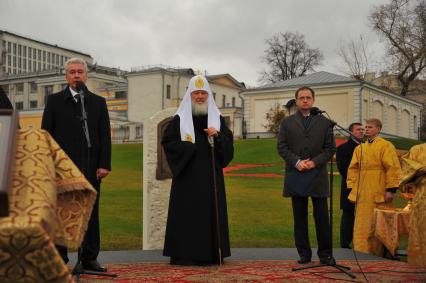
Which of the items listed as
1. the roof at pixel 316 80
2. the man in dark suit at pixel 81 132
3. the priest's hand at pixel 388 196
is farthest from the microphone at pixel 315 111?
the roof at pixel 316 80

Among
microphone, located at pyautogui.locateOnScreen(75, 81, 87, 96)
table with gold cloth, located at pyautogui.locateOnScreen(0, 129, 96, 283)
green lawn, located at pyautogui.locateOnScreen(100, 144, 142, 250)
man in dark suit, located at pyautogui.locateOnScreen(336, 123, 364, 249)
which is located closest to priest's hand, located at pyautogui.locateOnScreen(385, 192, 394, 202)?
man in dark suit, located at pyautogui.locateOnScreen(336, 123, 364, 249)

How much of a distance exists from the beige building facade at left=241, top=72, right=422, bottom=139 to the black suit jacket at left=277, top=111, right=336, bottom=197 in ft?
125

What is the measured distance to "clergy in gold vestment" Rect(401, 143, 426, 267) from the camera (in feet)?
20.4

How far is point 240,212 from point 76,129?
865 centimetres

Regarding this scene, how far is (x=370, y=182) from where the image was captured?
888 cm

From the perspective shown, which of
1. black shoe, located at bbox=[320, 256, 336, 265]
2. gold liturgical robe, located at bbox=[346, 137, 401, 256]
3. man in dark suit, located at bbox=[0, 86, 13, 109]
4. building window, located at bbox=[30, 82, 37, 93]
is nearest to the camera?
man in dark suit, located at bbox=[0, 86, 13, 109]

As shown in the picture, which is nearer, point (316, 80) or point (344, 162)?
point (344, 162)

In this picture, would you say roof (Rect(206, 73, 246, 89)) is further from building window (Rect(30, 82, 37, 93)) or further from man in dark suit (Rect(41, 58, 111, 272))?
man in dark suit (Rect(41, 58, 111, 272))

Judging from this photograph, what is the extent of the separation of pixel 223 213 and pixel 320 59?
58911 millimetres

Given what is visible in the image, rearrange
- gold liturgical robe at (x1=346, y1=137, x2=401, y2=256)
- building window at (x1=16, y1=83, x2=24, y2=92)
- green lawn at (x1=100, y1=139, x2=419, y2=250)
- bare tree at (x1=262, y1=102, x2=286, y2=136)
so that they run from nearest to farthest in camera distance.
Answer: gold liturgical robe at (x1=346, y1=137, x2=401, y2=256) < green lawn at (x1=100, y1=139, x2=419, y2=250) < bare tree at (x1=262, y1=102, x2=286, y2=136) < building window at (x1=16, y1=83, x2=24, y2=92)

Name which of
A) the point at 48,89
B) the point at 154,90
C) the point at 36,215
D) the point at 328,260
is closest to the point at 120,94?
the point at 154,90

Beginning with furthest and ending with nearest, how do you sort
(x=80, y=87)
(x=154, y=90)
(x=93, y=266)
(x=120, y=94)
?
(x=120, y=94) < (x=154, y=90) < (x=93, y=266) < (x=80, y=87)

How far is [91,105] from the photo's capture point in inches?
246

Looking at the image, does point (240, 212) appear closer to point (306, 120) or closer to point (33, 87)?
point (306, 120)
